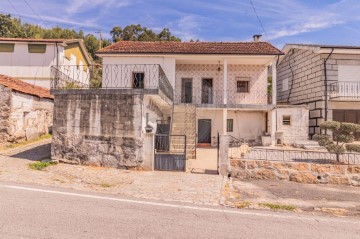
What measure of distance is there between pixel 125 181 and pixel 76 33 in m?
51.3

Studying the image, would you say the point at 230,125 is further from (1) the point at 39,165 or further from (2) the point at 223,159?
(1) the point at 39,165

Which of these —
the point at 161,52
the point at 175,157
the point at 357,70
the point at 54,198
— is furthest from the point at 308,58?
the point at 54,198

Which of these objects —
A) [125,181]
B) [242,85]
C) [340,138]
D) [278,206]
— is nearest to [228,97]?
[242,85]

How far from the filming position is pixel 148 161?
431 inches

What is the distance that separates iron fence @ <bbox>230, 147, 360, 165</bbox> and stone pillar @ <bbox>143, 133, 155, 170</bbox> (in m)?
3.16

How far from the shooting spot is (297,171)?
10117mm

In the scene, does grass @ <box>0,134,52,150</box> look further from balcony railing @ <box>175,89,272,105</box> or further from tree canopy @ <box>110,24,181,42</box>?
tree canopy @ <box>110,24,181,42</box>

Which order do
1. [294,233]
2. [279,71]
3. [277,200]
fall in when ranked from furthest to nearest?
[279,71] → [277,200] → [294,233]

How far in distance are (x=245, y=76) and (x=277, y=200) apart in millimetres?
13975

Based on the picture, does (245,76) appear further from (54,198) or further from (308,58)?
(54,198)

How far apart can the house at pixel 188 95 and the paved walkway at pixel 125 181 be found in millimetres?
1504

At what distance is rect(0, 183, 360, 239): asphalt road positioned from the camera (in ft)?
15.2

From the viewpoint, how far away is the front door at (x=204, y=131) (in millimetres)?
19969

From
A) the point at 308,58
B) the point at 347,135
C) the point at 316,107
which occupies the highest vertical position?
the point at 308,58
